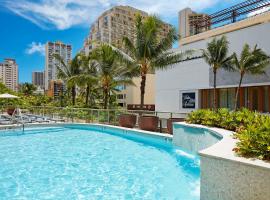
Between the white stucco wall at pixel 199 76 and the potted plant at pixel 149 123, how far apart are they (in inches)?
405

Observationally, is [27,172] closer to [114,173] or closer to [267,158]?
[114,173]

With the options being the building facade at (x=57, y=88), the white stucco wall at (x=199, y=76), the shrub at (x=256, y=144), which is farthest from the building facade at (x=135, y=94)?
the shrub at (x=256, y=144)

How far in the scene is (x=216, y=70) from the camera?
21.3m

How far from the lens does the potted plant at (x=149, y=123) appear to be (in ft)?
42.5

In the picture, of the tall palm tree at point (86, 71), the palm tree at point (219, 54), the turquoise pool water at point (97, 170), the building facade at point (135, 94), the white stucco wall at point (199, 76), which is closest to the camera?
the turquoise pool water at point (97, 170)

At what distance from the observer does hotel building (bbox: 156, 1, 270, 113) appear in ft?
62.2

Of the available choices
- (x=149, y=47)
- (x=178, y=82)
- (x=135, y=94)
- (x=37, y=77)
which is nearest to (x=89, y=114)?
(x=149, y=47)

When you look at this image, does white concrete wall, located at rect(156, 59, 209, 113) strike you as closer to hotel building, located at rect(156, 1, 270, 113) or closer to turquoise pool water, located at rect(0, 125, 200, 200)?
hotel building, located at rect(156, 1, 270, 113)

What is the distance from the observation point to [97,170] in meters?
7.34

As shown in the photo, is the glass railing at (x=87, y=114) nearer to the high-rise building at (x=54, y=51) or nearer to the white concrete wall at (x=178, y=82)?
the white concrete wall at (x=178, y=82)

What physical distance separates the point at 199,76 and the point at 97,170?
1753cm

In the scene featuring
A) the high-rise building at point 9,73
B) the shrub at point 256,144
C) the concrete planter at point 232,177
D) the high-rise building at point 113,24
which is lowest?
the concrete planter at point 232,177

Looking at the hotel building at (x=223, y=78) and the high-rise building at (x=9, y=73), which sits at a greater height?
the high-rise building at (x=9, y=73)

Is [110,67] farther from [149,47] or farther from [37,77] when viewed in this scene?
[37,77]
